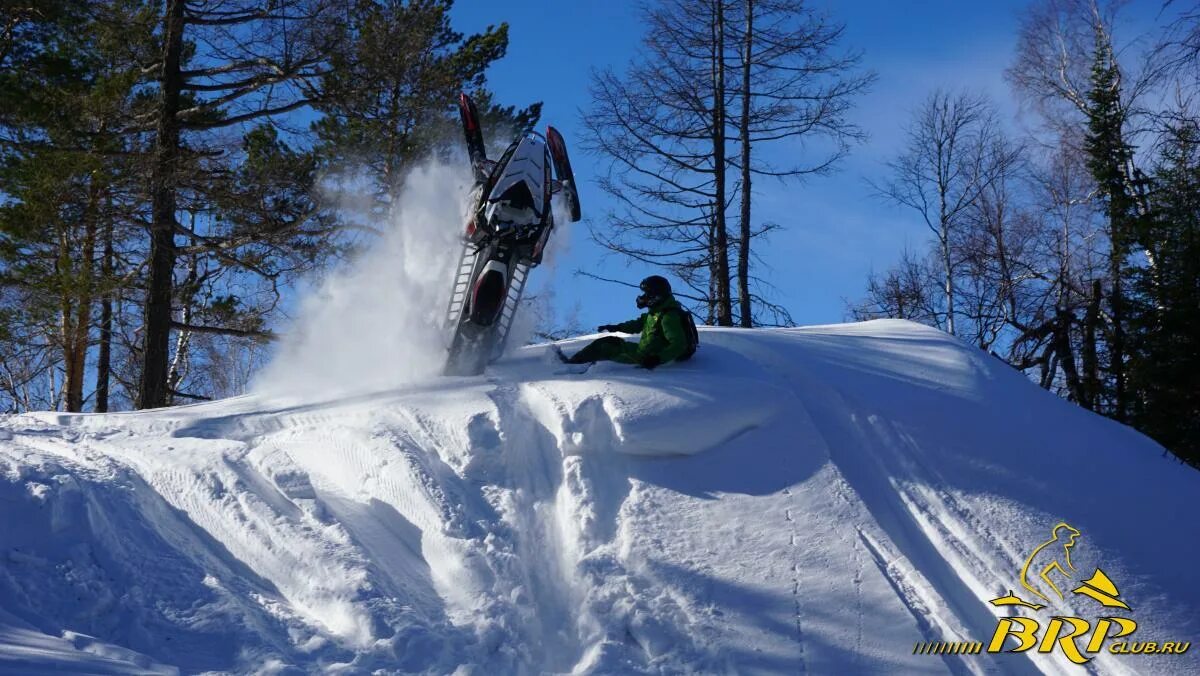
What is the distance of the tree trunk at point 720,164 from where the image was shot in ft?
55.4

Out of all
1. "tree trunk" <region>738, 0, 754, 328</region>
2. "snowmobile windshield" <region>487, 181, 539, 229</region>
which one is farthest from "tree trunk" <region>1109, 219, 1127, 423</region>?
"snowmobile windshield" <region>487, 181, 539, 229</region>

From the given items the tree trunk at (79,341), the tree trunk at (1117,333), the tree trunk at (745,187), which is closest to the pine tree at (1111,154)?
the tree trunk at (1117,333)

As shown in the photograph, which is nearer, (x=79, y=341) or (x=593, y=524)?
(x=593, y=524)

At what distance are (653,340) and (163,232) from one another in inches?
327

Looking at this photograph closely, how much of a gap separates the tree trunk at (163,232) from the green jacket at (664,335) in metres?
7.76

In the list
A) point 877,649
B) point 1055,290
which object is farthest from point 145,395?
point 1055,290

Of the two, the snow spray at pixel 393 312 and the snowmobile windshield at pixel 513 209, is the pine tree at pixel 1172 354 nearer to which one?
the snowmobile windshield at pixel 513 209

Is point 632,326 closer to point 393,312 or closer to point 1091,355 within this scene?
point 393,312

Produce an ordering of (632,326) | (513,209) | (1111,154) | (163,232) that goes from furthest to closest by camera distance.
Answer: (1111,154), (163,232), (632,326), (513,209)

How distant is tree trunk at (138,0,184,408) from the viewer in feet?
43.5

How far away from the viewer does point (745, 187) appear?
55.0 feet

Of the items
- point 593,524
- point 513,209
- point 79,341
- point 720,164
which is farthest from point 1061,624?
point 79,341

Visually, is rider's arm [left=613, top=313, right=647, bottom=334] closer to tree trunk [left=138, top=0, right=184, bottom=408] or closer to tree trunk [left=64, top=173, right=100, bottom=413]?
tree trunk [left=138, top=0, right=184, bottom=408]

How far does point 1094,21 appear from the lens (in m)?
21.3
